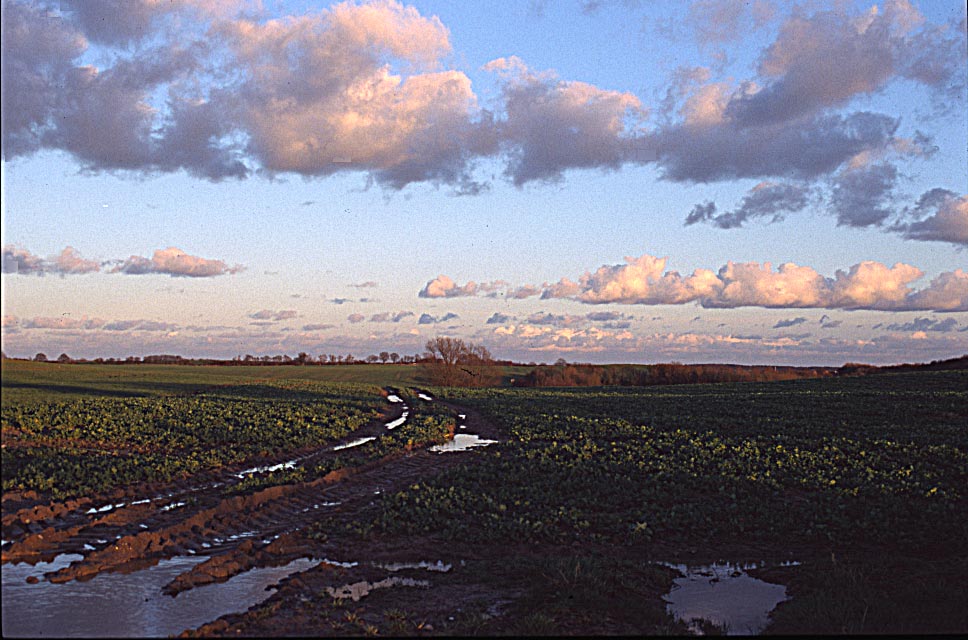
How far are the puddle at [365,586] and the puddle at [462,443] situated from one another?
1309cm

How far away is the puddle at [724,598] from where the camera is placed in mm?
9648

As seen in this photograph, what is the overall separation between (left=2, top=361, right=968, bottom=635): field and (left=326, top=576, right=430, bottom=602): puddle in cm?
12

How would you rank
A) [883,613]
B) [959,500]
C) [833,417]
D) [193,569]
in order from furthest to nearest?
[833,417] < [959,500] < [193,569] < [883,613]

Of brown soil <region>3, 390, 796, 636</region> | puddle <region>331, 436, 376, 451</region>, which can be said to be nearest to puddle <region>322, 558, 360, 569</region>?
brown soil <region>3, 390, 796, 636</region>

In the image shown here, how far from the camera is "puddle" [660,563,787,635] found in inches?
380

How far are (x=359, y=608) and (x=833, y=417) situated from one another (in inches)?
1027

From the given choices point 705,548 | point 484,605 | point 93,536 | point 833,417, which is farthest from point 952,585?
point 833,417

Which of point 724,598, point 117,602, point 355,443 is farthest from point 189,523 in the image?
point 355,443

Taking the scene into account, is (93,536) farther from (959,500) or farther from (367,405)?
(367,405)

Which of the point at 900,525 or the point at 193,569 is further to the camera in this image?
the point at 900,525

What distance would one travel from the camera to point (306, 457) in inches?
849

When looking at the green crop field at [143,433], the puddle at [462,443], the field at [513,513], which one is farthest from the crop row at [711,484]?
the green crop field at [143,433]

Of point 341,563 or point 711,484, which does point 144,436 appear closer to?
point 341,563

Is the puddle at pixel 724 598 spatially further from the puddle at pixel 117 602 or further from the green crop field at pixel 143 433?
the green crop field at pixel 143 433
